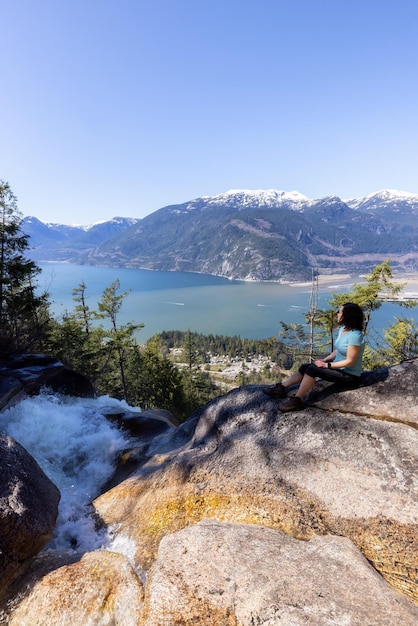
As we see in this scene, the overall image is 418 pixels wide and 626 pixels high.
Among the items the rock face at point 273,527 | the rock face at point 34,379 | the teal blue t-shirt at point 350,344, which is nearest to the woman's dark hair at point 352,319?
the teal blue t-shirt at point 350,344

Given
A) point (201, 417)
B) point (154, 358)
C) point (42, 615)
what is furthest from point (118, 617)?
point (154, 358)

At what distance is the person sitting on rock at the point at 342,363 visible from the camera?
6215mm

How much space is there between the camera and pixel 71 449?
396 inches

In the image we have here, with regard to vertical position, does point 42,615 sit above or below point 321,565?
below

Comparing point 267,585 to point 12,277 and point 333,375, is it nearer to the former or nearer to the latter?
point 333,375

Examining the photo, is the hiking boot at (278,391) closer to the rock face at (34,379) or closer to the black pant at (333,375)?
the black pant at (333,375)

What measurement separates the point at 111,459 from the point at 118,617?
246 inches

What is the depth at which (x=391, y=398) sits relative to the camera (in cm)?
621

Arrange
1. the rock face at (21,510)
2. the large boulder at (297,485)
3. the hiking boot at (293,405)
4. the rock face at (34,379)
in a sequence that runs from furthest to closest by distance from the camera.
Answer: the rock face at (34,379) → the hiking boot at (293,405) → the rock face at (21,510) → the large boulder at (297,485)

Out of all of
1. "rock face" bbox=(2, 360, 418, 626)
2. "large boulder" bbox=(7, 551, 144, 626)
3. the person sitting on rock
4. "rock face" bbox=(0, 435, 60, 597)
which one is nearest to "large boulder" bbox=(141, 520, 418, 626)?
"rock face" bbox=(2, 360, 418, 626)

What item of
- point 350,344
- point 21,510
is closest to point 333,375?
point 350,344

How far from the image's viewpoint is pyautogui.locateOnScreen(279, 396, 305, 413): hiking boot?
22.7 feet

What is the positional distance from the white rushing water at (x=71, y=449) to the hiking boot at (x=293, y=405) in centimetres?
436

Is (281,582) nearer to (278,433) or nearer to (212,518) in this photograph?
(212,518)
